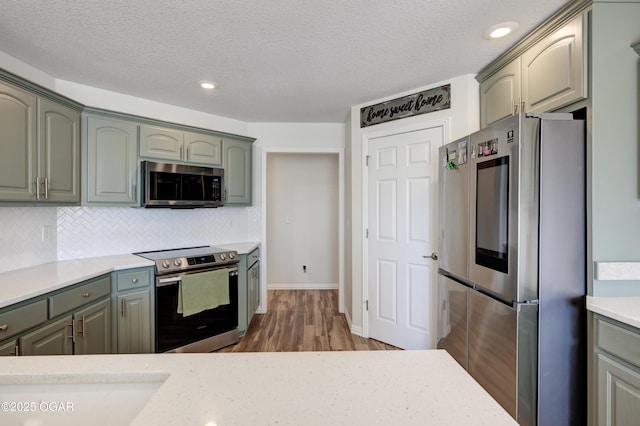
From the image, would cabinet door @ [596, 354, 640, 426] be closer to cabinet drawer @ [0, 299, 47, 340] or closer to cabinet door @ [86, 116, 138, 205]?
cabinet drawer @ [0, 299, 47, 340]

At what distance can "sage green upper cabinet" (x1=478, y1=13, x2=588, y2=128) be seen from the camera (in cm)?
150

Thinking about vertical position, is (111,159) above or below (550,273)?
above

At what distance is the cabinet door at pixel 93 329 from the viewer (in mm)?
1908

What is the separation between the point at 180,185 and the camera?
9.25ft

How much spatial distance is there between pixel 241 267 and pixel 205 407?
246 cm

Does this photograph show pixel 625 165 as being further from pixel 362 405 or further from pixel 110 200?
pixel 110 200

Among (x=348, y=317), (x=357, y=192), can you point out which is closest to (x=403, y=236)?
(x=357, y=192)

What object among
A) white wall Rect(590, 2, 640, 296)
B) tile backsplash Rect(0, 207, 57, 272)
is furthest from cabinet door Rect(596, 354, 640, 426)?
tile backsplash Rect(0, 207, 57, 272)

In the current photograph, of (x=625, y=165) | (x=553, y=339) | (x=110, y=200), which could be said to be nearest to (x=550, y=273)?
(x=553, y=339)

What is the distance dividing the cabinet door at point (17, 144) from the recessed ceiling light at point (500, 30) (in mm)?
2874

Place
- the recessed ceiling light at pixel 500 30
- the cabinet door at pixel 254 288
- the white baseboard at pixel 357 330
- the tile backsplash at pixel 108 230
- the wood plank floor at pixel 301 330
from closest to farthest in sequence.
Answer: the recessed ceiling light at pixel 500 30 < the tile backsplash at pixel 108 230 < the wood plank floor at pixel 301 330 < the white baseboard at pixel 357 330 < the cabinet door at pixel 254 288

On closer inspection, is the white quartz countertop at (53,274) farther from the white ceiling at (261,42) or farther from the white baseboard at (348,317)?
the white baseboard at (348,317)

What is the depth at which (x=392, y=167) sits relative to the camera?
279cm

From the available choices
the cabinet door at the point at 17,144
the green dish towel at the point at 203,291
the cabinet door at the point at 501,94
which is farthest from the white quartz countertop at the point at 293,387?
the cabinet door at the point at 501,94
